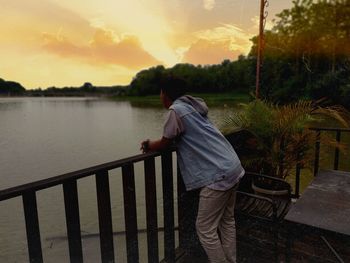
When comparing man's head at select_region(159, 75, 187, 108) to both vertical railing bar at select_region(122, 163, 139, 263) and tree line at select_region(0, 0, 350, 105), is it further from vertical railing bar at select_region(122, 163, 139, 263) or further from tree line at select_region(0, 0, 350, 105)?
tree line at select_region(0, 0, 350, 105)

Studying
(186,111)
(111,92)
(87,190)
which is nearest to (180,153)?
(186,111)

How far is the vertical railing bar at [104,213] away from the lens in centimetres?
127

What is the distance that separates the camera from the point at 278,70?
1019 inches

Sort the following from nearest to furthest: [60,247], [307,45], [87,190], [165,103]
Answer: [165,103]
[60,247]
[87,190]
[307,45]

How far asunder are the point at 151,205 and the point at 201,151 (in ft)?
1.47

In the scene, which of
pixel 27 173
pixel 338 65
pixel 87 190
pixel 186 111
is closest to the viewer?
pixel 186 111

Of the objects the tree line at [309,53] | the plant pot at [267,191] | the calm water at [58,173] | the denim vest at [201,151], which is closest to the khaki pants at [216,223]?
the denim vest at [201,151]

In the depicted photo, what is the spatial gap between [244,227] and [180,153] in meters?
1.09

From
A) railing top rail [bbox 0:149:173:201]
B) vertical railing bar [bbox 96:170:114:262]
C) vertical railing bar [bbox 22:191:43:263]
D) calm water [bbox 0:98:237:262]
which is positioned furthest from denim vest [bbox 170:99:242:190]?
calm water [bbox 0:98:237:262]

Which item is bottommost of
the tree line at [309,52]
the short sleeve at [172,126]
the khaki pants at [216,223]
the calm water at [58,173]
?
the calm water at [58,173]

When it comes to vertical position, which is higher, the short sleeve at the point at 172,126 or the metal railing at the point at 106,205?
the short sleeve at the point at 172,126

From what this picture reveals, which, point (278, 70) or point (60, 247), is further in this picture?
point (278, 70)

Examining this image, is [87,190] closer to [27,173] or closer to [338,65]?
[27,173]

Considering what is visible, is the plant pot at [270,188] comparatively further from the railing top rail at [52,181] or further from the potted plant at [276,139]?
the railing top rail at [52,181]
